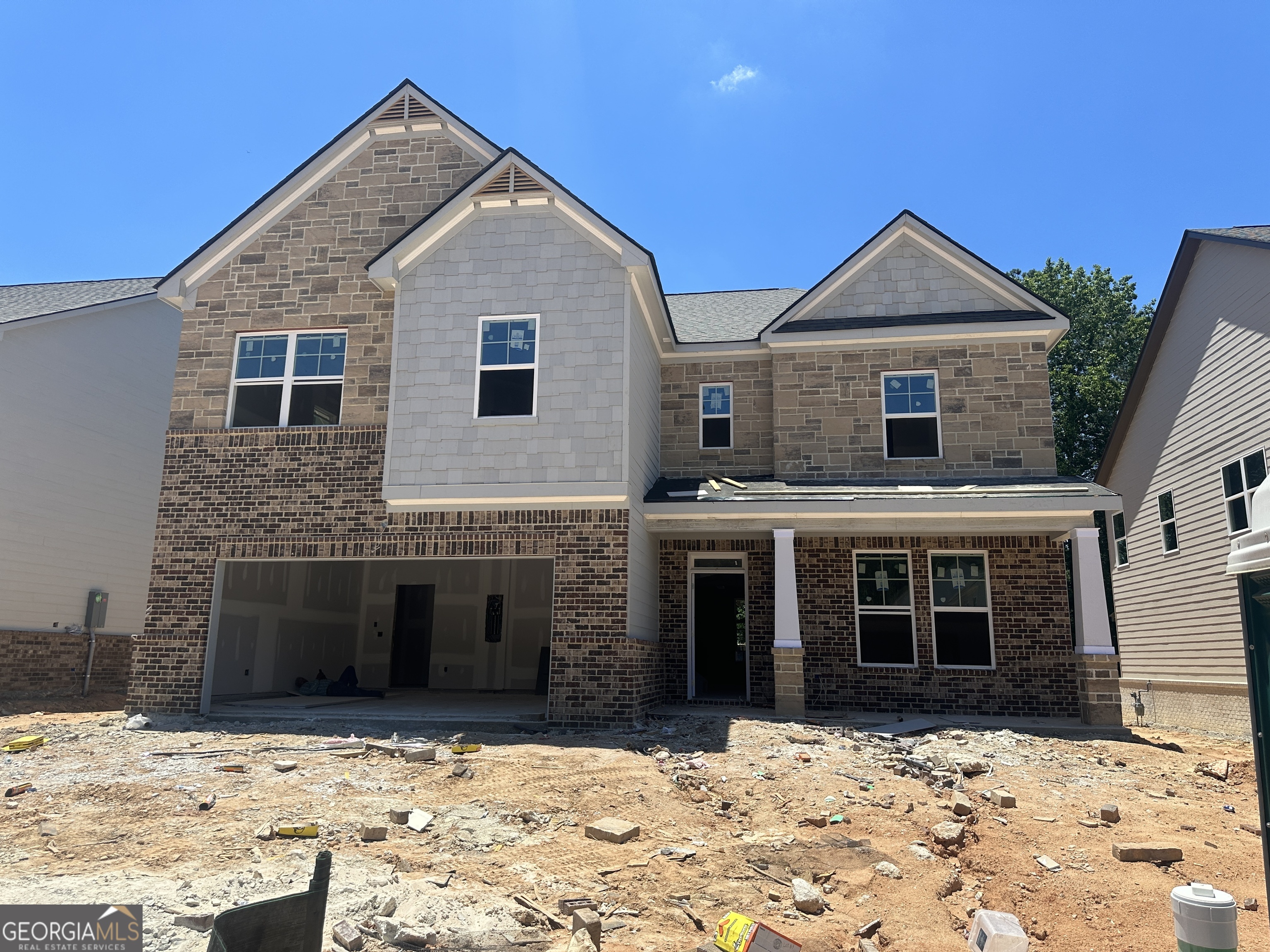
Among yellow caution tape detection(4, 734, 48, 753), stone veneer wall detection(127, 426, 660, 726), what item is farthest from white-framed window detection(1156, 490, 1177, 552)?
yellow caution tape detection(4, 734, 48, 753)

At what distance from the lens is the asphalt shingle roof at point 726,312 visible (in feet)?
55.4

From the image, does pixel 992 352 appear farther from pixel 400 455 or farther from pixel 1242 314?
pixel 400 455

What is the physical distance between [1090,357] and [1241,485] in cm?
1729

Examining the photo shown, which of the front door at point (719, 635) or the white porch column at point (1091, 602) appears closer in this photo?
the white porch column at point (1091, 602)

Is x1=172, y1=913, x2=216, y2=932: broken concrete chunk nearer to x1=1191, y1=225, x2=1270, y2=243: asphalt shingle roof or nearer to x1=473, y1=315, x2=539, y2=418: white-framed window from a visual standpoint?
x1=473, y1=315, x2=539, y2=418: white-framed window

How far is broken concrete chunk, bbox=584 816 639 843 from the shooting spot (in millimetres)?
7191

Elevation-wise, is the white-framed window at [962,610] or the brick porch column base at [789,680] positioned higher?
the white-framed window at [962,610]

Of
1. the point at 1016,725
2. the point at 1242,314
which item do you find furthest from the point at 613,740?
the point at 1242,314

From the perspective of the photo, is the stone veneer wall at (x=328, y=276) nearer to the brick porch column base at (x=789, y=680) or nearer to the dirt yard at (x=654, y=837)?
the dirt yard at (x=654, y=837)

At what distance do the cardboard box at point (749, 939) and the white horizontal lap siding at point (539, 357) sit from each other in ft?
25.5

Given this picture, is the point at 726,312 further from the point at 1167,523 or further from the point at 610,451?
the point at 1167,523

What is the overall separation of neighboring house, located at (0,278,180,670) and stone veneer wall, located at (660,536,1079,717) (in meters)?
12.6

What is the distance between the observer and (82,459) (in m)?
18.6

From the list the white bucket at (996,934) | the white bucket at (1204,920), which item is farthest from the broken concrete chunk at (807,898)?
the white bucket at (1204,920)
